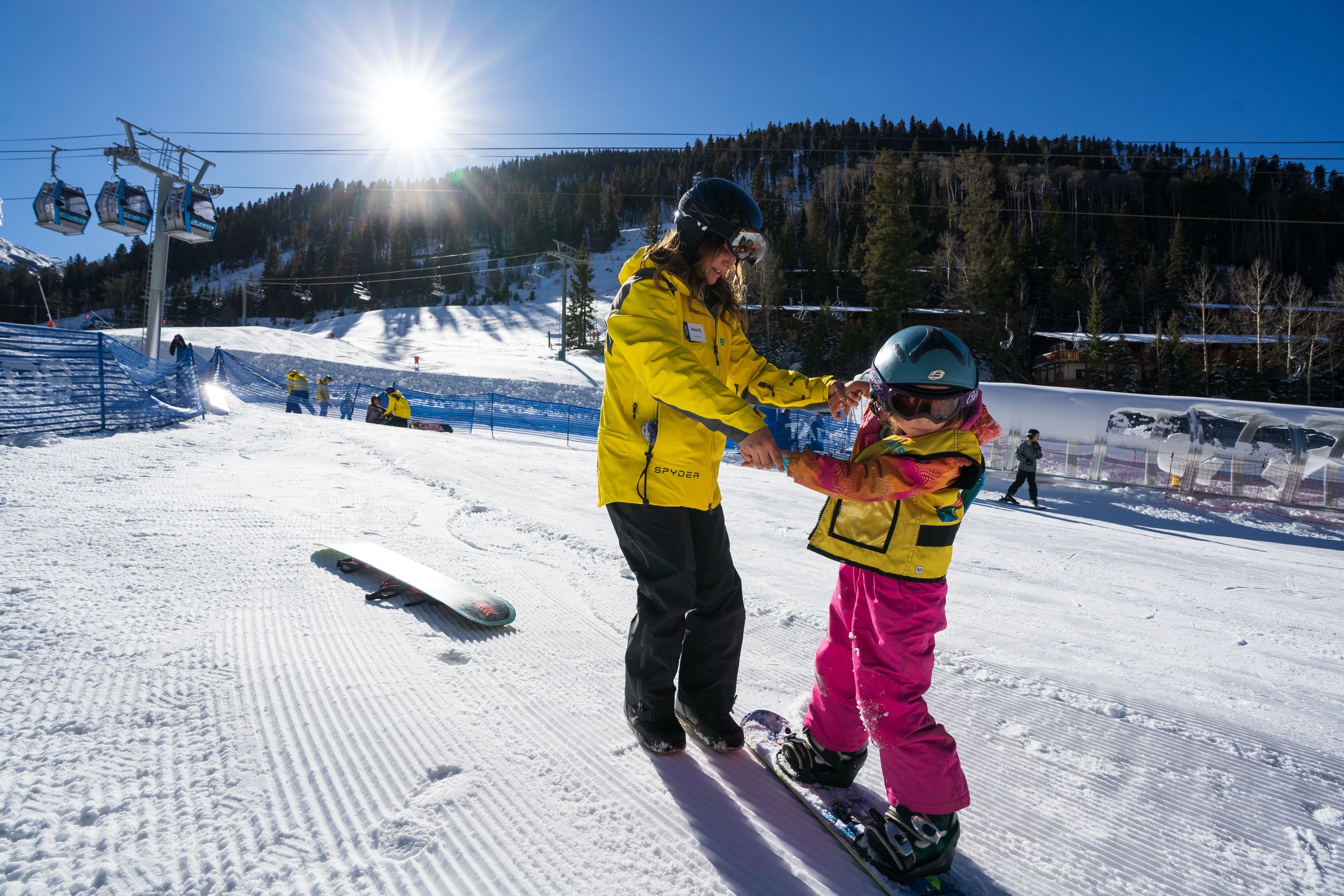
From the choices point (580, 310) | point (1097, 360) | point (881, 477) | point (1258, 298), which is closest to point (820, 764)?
point (881, 477)

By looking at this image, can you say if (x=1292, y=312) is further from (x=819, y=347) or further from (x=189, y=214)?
(x=189, y=214)

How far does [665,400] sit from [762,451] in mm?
343

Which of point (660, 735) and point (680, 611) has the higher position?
point (680, 611)

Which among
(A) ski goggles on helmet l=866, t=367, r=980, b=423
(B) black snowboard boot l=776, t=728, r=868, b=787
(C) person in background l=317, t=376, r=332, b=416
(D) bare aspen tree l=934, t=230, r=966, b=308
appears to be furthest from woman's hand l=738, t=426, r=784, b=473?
(D) bare aspen tree l=934, t=230, r=966, b=308

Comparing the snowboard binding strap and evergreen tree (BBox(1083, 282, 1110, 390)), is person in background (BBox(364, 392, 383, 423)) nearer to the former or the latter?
the snowboard binding strap

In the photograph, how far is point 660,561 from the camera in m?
1.96

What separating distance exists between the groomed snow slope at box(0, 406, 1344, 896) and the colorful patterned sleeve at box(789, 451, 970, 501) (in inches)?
39.8

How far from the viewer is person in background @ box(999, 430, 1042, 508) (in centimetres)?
1077

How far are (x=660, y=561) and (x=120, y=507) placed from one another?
4.58 meters

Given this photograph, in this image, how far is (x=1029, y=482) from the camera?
10789mm

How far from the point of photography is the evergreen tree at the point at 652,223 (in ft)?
176

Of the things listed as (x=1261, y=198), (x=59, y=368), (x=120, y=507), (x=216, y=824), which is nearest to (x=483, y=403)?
(x=59, y=368)

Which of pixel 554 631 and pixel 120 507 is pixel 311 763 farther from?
pixel 120 507

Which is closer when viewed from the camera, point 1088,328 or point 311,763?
point 311,763
